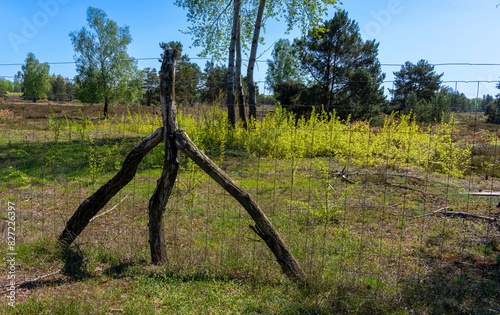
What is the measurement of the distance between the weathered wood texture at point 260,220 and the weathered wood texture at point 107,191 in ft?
1.42

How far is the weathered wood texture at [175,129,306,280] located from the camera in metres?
3.03

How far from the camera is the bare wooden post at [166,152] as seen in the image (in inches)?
Result: 125

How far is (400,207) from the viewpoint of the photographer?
5332mm

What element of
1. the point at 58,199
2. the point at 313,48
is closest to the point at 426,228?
the point at 58,199

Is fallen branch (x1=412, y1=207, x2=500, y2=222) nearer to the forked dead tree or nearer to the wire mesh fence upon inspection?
the wire mesh fence

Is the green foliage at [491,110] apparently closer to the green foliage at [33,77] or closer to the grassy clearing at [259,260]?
the grassy clearing at [259,260]

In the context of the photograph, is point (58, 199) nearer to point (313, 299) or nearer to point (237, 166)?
point (237, 166)

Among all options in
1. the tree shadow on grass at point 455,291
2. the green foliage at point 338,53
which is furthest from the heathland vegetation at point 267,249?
the green foliage at point 338,53

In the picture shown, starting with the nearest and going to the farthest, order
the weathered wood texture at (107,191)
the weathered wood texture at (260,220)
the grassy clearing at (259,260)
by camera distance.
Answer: the grassy clearing at (259,260) → the weathered wood texture at (260,220) → the weathered wood texture at (107,191)

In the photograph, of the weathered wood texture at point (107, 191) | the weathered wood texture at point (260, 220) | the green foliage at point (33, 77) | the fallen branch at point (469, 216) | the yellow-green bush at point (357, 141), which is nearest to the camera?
the weathered wood texture at point (260, 220)

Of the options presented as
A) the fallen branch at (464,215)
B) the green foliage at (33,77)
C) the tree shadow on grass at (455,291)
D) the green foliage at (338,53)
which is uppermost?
the green foliage at (338,53)

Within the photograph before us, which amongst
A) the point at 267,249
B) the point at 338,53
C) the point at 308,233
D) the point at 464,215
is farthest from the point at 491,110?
the point at 338,53

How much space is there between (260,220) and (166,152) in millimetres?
1191

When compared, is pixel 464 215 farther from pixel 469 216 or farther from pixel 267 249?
pixel 267 249
